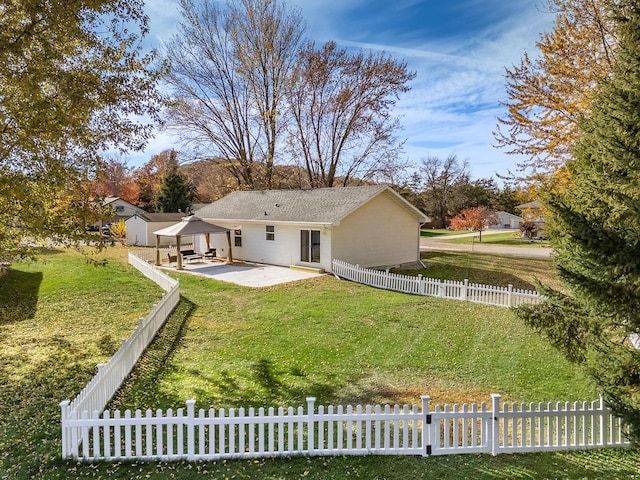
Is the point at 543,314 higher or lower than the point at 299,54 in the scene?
lower

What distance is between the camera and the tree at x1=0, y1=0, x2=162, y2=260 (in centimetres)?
717

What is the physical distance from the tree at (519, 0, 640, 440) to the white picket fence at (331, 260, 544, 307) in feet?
17.5

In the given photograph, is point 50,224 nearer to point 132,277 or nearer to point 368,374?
point 368,374

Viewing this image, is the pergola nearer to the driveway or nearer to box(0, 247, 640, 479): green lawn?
the driveway

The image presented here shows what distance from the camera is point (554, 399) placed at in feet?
21.8

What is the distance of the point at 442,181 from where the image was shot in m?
61.1

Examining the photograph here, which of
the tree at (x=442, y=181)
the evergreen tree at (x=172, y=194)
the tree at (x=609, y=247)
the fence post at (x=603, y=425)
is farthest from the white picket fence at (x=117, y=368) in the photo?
the tree at (x=442, y=181)

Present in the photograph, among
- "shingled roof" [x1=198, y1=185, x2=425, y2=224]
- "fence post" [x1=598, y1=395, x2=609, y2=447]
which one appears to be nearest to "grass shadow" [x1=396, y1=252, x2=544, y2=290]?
"shingled roof" [x1=198, y1=185, x2=425, y2=224]

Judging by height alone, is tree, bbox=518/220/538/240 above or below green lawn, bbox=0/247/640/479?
above

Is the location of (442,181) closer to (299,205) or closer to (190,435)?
(299,205)

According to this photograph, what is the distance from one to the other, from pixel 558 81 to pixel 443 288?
878cm

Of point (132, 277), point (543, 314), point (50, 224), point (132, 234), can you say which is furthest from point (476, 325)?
point (132, 234)

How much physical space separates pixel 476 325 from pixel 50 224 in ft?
33.7

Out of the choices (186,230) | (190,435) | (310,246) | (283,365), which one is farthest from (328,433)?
(186,230)
